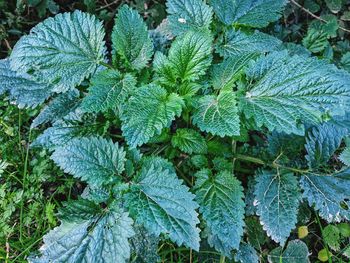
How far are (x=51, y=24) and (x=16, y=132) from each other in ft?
2.64

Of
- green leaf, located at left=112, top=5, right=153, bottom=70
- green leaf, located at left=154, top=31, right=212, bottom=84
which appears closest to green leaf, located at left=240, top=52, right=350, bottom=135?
green leaf, located at left=154, top=31, right=212, bottom=84

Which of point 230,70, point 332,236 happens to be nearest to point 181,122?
point 230,70

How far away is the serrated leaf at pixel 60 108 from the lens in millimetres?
1963

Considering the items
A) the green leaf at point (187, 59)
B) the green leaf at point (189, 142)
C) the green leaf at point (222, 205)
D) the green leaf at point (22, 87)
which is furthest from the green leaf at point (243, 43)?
the green leaf at point (22, 87)

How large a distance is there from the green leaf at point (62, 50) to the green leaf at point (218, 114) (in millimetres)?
456

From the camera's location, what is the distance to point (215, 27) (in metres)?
2.03

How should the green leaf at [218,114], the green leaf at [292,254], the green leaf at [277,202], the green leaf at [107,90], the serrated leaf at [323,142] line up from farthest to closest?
1. the green leaf at [292,254]
2. the serrated leaf at [323,142]
3. the green leaf at [277,202]
4. the green leaf at [107,90]
5. the green leaf at [218,114]

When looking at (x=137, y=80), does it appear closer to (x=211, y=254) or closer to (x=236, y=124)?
(x=236, y=124)

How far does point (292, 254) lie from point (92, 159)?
97cm

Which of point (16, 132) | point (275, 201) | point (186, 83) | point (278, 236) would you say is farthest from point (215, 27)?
point (16, 132)

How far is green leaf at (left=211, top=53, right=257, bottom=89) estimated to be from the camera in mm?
1723

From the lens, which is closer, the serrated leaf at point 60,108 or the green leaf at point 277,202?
the green leaf at point 277,202

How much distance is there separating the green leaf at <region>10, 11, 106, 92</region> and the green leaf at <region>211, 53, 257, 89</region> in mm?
449

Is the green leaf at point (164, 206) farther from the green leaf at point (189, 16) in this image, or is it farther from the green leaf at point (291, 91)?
the green leaf at point (189, 16)
